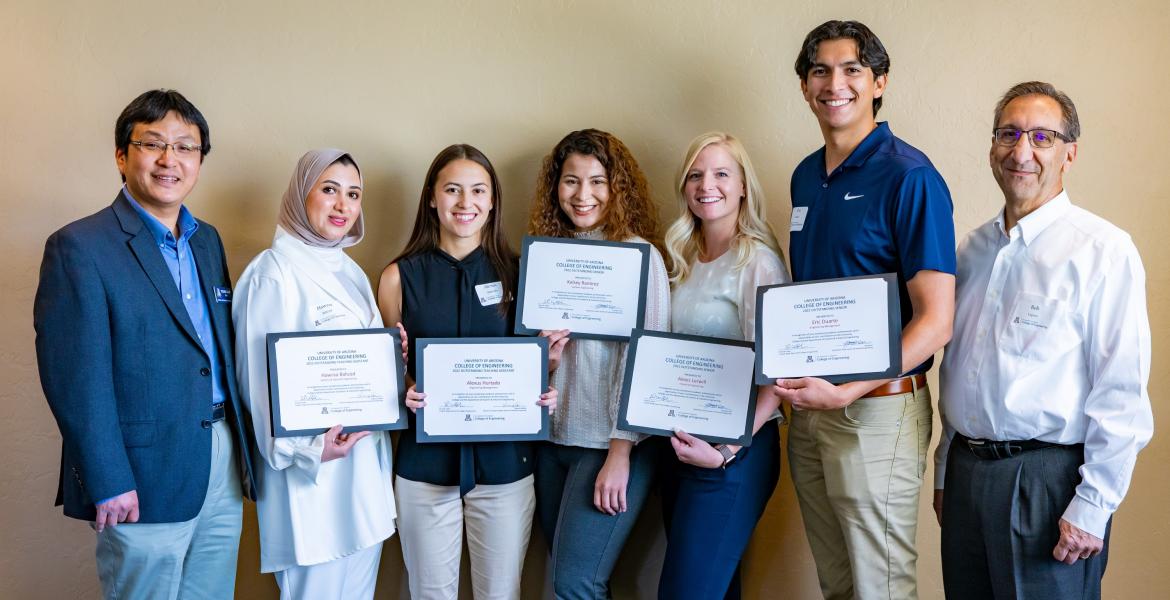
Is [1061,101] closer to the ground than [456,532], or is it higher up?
higher up

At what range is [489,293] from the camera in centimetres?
253

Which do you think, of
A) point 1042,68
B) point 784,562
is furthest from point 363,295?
point 1042,68

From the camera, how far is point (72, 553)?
2.98 meters

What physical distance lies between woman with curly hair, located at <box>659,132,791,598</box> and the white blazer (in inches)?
35.2

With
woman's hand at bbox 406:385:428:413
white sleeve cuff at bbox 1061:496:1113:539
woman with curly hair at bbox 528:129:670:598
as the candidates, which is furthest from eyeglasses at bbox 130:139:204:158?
white sleeve cuff at bbox 1061:496:1113:539

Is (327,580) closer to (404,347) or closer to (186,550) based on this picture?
(186,550)

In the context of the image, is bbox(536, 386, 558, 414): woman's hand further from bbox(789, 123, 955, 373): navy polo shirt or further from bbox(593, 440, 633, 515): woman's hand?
bbox(789, 123, 955, 373): navy polo shirt

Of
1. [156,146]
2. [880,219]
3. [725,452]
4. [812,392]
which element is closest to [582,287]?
[725,452]

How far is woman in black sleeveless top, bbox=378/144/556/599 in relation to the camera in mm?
2469

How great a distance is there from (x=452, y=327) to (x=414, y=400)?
29 cm

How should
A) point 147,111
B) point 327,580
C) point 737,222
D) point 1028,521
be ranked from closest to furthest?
point 1028,521
point 147,111
point 327,580
point 737,222

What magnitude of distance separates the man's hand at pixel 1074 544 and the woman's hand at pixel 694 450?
0.83m

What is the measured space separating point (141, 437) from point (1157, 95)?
321cm

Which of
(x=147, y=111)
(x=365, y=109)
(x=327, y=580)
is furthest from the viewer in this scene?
(x=365, y=109)
